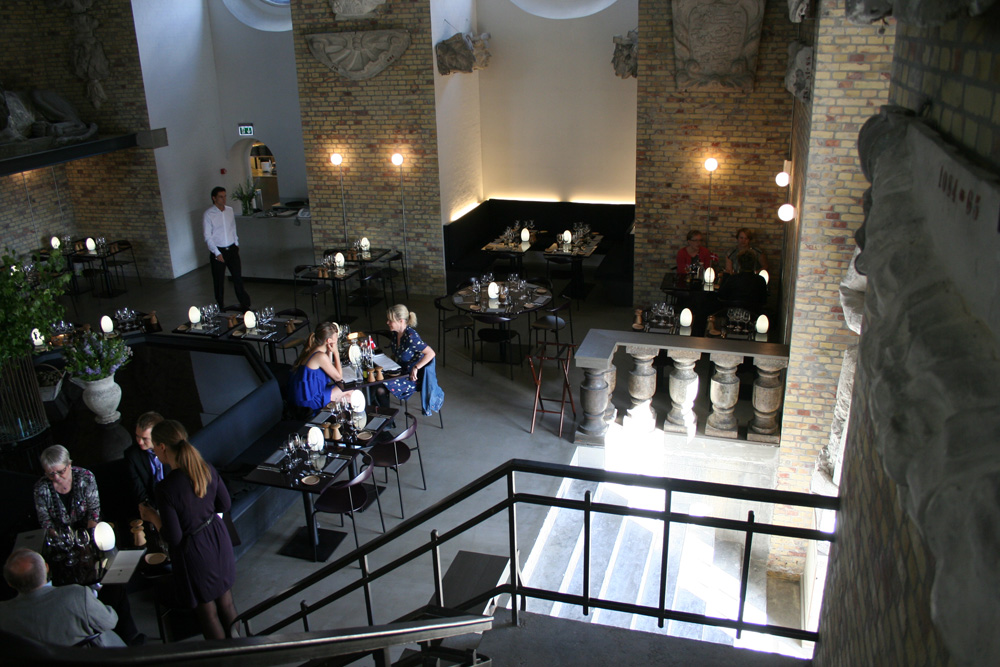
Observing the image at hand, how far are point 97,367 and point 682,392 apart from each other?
5.32m

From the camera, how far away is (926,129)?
6.05ft

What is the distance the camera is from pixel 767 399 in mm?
7008

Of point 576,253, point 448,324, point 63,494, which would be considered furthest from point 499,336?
point 63,494

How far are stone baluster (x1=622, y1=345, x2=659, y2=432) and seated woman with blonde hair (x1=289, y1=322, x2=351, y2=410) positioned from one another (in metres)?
2.74

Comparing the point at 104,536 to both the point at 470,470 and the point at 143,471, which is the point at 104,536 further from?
the point at 470,470

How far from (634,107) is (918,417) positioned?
487 inches

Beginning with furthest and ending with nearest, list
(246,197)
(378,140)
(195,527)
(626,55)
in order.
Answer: (246,197) → (378,140) → (626,55) → (195,527)

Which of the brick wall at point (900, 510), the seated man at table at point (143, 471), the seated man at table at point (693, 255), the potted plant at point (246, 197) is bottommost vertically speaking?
the seated man at table at point (143, 471)

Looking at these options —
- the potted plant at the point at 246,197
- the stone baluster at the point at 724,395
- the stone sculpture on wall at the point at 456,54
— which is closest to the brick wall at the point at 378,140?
the stone sculpture on wall at the point at 456,54

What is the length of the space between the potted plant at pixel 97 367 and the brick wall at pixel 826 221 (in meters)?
5.81

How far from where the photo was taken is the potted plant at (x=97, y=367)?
6945mm

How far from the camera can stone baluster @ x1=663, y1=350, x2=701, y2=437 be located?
724 centimetres

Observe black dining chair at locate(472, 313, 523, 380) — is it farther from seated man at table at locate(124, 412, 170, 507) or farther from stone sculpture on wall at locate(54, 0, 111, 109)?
stone sculpture on wall at locate(54, 0, 111, 109)

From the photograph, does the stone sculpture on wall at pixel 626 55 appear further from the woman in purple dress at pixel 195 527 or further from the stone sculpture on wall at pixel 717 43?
the woman in purple dress at pixel 195 527
